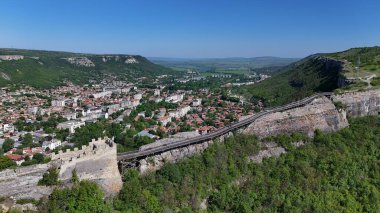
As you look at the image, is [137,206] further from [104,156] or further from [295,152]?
[295,152]

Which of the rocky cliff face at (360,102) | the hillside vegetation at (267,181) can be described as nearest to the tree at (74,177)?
the hillside vegetation at (267,181)

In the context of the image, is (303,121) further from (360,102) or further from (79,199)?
(79,199)

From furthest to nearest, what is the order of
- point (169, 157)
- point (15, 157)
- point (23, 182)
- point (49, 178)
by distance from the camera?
point (15, 157) → point (169, 157) → point (49, 178) → point (23, 182)

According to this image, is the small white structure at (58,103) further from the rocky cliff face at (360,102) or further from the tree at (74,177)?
the tree at (74,177)

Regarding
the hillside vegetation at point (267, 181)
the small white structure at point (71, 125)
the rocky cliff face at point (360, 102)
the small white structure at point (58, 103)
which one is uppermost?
the rocky cliff face at point (360, 102)

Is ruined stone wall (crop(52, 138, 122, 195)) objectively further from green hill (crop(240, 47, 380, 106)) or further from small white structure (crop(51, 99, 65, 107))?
small white structure (crop(51, 99, 65, 107))

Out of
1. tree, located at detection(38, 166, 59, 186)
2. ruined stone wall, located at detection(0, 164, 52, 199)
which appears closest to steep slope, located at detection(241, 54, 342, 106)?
tree, located at detection(38, 166, 59, 186)

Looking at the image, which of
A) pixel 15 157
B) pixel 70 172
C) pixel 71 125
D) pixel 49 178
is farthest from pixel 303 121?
pixel 71 125
